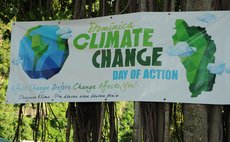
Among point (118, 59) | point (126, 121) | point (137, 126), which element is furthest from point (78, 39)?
point (126, 121)

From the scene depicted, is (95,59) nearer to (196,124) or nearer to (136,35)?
(136,35)

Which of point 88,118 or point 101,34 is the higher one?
point 101,34

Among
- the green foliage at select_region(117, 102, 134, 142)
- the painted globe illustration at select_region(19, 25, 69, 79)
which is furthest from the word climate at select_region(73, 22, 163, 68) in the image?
the green foliage at select_region(117, 102, 134, 142)

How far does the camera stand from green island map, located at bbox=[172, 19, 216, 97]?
301 centimetres

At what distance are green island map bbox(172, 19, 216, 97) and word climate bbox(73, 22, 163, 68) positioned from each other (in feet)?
A: 0.62

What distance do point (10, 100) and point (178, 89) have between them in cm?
138

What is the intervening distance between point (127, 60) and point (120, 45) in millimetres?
136

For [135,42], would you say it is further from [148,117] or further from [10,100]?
[10,100]

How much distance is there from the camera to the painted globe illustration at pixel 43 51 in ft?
11.5

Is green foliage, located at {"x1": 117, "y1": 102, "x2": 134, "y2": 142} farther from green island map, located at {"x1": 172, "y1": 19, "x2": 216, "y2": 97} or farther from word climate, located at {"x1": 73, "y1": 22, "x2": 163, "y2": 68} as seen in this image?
green island map, located at {"x1": 172, "y1": 19, "x2": 216, "y2": 97}

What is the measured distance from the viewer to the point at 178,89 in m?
3.02

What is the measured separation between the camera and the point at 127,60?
10.4 feet

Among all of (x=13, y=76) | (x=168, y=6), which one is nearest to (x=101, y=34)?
A: (x=168, y=6)

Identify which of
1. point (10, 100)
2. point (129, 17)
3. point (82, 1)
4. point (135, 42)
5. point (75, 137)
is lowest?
point (75, 137)
